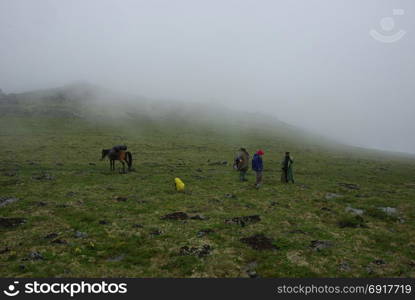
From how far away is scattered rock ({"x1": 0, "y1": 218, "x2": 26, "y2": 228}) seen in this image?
52.9ft

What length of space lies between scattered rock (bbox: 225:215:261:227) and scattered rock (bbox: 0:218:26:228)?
1281cm

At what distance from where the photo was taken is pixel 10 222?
54.0 ft

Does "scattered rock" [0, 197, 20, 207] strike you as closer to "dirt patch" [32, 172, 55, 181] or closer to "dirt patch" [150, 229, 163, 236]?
"dirt patch" [32, 172, 55, 181]

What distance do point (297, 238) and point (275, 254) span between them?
265cm

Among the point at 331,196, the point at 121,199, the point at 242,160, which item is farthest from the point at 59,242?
the point at 331,196

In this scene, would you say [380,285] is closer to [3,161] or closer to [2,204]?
[2,204]

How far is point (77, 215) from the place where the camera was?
18.2 metres

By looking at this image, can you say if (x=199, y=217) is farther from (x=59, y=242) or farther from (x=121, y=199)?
(x=59, y=242)

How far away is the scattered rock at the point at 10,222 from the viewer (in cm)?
1613

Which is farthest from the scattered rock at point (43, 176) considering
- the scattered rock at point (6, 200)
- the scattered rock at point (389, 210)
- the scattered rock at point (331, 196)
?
the scattered rock at point (389, 210)

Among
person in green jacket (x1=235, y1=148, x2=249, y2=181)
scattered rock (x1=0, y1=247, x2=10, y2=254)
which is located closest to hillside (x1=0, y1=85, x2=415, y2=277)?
scattered rock (x1=0, y1=247, x2=10, y2=254)

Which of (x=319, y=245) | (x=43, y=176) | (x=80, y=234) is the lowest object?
(x=43, y=176)

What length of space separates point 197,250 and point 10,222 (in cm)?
1194

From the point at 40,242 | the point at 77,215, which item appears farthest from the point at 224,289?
the point at 77,215
